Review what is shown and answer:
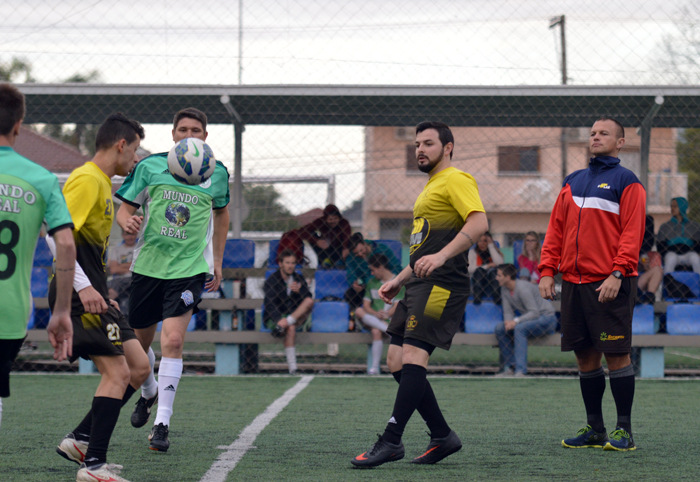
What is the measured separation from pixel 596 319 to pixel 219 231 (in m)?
2.24

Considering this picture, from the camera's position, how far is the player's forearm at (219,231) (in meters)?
4.45

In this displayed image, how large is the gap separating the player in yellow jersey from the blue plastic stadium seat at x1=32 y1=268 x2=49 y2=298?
539 centimetres

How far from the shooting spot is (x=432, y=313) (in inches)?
142

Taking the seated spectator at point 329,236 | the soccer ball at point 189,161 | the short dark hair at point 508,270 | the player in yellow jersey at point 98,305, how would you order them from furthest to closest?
the seated spectator at point 329,236
the short dark hair at point 508,270
the soccer ball at point 189,161
the player in yellow jersey at point 98,305

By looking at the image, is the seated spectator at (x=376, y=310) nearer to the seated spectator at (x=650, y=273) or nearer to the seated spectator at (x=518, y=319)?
the seated spectator at (x=518, y=319)

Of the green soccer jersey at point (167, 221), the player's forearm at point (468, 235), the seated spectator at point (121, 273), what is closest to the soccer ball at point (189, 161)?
the green soccer jersey at point (167, 221)

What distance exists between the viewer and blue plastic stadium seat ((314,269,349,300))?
8602 mm

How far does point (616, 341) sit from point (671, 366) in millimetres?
5841

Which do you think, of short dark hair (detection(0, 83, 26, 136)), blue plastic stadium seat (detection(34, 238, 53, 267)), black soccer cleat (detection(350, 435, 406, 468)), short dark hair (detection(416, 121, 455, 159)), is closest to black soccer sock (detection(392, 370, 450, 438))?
black soccer cleat (detection(350, 435, 406, 468))

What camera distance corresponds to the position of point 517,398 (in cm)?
626

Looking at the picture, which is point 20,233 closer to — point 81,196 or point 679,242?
point 81,196

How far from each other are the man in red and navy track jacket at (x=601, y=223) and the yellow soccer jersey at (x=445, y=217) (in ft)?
2.48

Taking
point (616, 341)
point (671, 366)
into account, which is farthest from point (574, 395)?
point (671, 366)

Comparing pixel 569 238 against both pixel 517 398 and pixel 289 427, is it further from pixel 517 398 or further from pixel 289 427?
pixel 517 398
